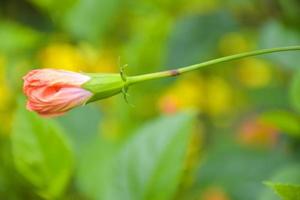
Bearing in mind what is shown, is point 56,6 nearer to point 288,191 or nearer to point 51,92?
point 51,92

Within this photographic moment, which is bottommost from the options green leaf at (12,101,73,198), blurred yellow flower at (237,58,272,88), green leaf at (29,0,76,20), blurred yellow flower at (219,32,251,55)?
green leaf at (12,101,73,198)

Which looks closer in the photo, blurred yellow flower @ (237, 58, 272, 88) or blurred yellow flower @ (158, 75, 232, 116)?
blurred yellow flower @ (158, 75, 232, 116)

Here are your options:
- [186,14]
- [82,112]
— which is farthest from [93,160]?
[186,14]

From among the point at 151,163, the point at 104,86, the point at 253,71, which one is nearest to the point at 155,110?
the point at 151,163

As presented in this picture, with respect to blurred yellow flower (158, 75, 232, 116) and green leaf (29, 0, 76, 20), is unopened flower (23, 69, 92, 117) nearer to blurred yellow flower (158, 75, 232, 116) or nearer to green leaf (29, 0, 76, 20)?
green leaf (29, 0, 76, 20)

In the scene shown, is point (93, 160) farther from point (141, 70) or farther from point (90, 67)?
point (90, 67)

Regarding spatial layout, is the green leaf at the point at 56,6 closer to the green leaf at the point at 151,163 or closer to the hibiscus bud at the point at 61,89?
the green leaf at the point at 151,163

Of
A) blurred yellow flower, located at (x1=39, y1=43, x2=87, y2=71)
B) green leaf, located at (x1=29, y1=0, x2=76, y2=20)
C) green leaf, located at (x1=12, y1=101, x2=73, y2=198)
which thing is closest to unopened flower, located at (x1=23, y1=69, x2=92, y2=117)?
green leaf, located at (x1=12, y1=101, x2=73, y2=198)

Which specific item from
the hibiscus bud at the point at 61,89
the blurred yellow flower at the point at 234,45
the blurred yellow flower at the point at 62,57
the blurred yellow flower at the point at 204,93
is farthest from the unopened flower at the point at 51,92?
the blurred yellow flower at the point at 234,45
